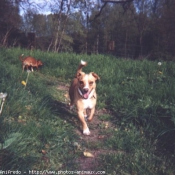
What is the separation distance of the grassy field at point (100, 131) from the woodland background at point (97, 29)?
13.8 feet

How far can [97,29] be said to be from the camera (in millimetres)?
29109

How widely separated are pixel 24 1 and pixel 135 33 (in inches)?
551

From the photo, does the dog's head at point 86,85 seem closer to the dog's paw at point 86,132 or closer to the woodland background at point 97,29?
the dog's paw at point 86,132

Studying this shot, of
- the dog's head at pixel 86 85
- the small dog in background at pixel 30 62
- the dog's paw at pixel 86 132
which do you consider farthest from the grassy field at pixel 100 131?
the small dog in background at pixel 30 62

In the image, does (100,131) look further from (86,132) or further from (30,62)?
(30,62)

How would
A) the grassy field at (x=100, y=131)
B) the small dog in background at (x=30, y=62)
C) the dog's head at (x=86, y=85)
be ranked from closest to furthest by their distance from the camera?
1. the grassy field at (x=100, y=131)
2. the dog's head at (x=86, y=85)
3. the small dog in background at (x=30, y=62)

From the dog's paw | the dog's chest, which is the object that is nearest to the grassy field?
the dog's paw

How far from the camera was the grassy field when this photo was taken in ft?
9.03

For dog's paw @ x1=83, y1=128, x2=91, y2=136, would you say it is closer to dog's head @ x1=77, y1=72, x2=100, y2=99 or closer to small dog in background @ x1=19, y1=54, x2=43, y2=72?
dog's head @ x1=77, y1=72, x2=100, y2=99

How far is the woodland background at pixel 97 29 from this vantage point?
1531cm

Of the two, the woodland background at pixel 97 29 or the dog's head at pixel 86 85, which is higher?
the woodland background at pixel 97 29

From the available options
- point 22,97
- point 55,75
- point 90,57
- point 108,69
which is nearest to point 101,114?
point 22,97

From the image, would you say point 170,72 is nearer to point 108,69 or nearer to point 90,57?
point 108,69

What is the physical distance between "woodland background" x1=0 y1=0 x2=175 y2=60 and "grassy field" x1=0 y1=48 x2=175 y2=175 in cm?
421
